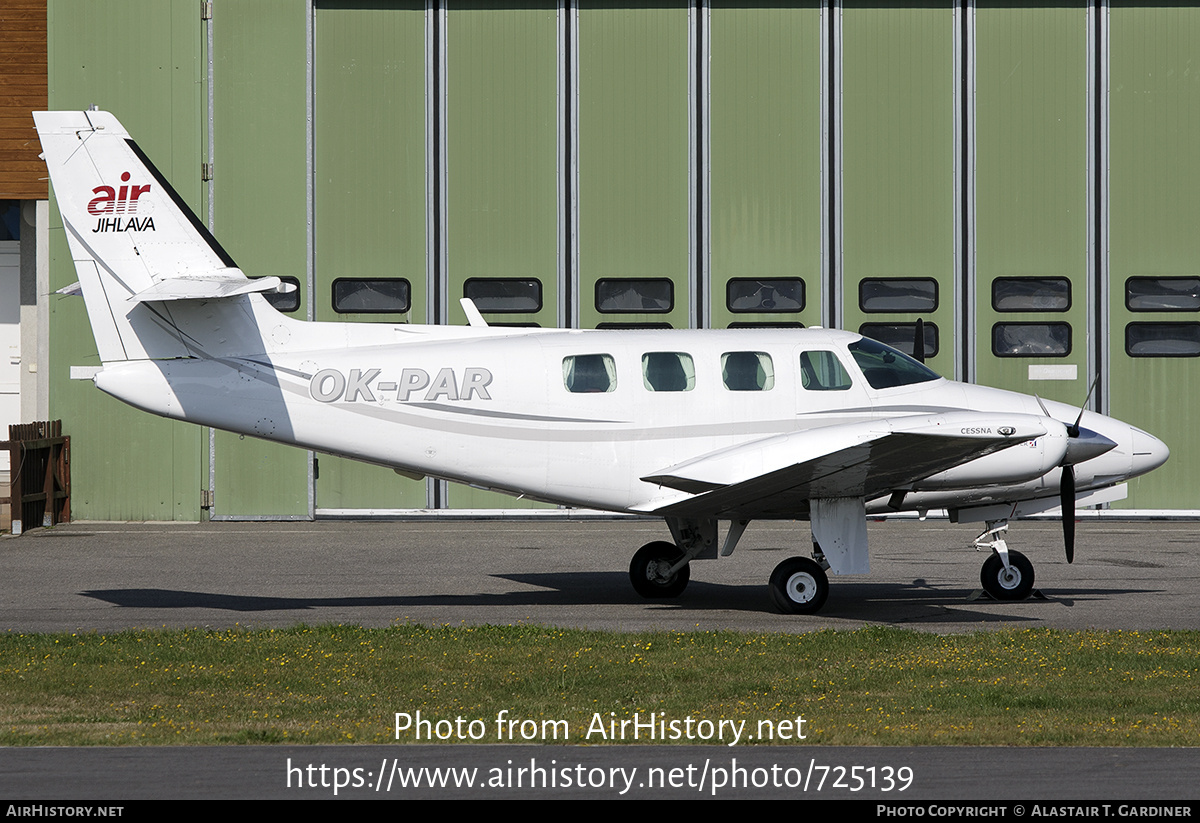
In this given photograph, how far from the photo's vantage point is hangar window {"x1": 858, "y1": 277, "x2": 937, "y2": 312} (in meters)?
23.8

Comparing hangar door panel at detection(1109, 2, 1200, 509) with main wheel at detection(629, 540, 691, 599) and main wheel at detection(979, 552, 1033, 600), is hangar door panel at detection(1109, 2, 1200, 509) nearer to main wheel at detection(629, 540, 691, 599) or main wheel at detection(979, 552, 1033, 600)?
main wheel at detection(979, 552, 1033, 600)

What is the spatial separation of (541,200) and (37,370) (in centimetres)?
979

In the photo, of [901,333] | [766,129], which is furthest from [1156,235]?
[766,129]

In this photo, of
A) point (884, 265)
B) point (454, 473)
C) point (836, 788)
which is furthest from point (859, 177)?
point (836, 788)

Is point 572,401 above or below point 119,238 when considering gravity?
Answer: below

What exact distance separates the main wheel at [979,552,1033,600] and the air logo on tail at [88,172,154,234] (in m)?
9.64

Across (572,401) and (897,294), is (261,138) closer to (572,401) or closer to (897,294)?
(897,294)

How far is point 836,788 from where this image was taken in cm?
714

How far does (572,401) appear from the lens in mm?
14133

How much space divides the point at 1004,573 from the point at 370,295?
13.3 m

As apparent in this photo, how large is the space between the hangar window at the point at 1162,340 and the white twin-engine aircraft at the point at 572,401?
9.67 meters

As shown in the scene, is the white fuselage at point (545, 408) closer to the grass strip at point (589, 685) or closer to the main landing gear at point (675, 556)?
the main landing gear at point (675, 556)

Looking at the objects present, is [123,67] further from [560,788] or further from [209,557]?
[560,788]

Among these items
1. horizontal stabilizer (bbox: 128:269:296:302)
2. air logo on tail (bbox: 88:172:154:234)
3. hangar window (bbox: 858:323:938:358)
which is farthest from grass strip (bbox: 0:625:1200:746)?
hangar window (bbox: 858:323:938:358)
